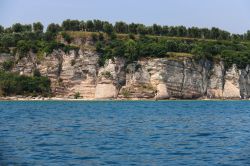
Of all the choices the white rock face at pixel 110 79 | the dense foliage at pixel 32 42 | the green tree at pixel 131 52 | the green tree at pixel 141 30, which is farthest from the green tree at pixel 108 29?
the white rock face at pixel 110 79

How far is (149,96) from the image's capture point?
118062 mm

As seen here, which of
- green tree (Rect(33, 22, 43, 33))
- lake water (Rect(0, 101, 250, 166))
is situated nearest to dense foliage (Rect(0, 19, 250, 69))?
green tree (Rect(33, 22, 43, 33))

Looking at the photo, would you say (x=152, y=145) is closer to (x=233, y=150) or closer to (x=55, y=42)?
(x=233, y=150)

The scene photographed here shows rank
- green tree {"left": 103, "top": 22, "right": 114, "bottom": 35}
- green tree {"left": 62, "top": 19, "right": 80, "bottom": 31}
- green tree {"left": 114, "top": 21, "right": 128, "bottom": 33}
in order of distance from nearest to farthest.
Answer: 1. green tree {"left": 103, "top": 22, "right": 114, "bottom": 35}
2. green tree {"left": 62, "top": 19, "right": 80, "bottom": 31}
3. green tree {"left": 114, "top": 21, "right": 128, "bottom": 33}

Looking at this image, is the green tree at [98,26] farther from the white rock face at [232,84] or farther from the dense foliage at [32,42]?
the white rock face at [232,84]

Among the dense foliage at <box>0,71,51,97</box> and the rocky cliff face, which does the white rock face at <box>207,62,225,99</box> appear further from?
the dense foliage at <box>0,71,51,97</box>

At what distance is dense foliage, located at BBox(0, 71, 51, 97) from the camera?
375 ft

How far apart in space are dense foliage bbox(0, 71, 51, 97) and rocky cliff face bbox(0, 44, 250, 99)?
104 inches

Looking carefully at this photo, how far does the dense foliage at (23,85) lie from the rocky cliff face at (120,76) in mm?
2646

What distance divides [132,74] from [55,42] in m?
18.9

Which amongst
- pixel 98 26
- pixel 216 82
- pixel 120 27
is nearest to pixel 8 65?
pixel 98 26

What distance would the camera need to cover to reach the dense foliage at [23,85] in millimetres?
114162

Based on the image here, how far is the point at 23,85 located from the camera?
379 ft

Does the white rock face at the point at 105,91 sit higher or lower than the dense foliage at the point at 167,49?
lower
